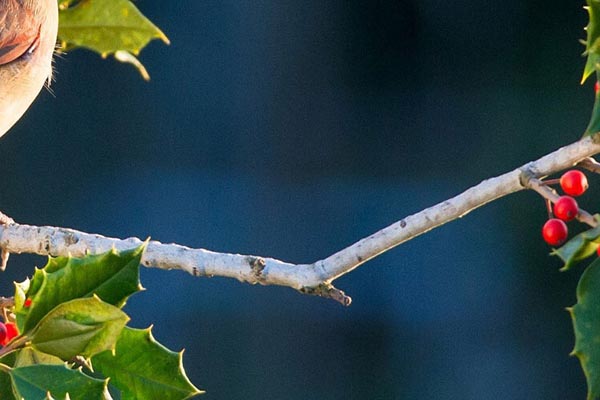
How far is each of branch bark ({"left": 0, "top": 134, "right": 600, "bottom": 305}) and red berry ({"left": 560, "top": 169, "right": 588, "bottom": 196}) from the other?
3cm

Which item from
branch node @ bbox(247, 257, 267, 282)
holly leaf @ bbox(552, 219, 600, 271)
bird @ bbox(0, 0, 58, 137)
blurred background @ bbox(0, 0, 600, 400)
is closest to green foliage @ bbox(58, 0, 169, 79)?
bird @ bbox(0, 0, 58, 137)

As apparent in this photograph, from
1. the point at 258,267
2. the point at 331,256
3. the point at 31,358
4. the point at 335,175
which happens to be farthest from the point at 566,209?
the point at 335,175

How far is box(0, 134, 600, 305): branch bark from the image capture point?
4.64ft

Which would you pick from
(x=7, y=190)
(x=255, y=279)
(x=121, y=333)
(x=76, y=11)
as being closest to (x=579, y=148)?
(x=255, y=279)

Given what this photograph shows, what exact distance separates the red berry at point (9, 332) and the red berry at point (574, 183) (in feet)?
2.69

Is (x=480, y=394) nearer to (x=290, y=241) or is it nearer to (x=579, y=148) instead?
(x=290, y=241)

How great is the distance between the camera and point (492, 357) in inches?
191

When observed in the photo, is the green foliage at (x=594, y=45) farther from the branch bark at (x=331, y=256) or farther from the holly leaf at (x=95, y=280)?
the holly leaf at (x=95, y=280)

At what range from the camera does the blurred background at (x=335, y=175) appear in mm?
4840

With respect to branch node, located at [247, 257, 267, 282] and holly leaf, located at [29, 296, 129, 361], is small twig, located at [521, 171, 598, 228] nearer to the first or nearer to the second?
branch node, located at [247, 257, 267, 282]

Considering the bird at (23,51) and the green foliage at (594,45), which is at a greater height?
the bird at (23,51)

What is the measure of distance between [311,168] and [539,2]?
1328mm

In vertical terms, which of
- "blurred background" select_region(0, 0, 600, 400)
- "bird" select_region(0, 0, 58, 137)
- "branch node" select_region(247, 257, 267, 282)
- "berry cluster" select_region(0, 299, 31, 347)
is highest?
"blurred background" select_region(0, 0, 600, 400)

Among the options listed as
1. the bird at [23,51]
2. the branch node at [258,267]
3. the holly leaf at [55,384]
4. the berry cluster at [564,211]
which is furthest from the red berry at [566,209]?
the bird at [23,51]
